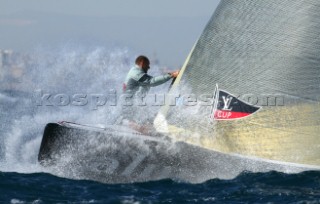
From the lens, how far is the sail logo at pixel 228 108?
9773mm

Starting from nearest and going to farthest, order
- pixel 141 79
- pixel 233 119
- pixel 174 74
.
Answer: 1. pixel 233 119
2. pixel 141 79
3. pixel 174 74

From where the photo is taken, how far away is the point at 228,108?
9.82 m

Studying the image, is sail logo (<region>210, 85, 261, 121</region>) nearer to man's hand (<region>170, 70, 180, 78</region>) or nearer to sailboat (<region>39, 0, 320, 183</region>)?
sailboat (<region>39, 0, 320, 183</region>)

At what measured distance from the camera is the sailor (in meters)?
10.1

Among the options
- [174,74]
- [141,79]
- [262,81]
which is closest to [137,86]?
[141,79]

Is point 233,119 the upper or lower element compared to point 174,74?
lower

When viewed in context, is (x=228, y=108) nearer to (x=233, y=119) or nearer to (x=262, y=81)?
(x=233, y=119)

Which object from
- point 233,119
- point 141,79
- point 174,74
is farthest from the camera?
point 174,74

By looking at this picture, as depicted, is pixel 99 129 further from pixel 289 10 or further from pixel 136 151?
pixel 289 10

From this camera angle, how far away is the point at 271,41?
32.1ft

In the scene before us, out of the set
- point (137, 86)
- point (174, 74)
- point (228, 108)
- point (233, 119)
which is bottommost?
point (233, 119)

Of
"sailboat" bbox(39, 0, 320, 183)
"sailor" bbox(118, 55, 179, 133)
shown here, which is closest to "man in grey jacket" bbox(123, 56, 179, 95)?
"sailor" bbox(118, 55, 179, 133)

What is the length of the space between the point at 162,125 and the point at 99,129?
906 mm

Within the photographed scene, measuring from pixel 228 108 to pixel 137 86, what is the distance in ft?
3.84
